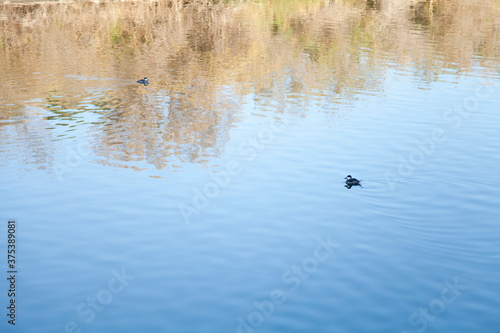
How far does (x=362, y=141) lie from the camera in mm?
19688

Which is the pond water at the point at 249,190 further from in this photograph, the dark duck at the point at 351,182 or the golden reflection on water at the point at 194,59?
the dark duck at the point at 351,182

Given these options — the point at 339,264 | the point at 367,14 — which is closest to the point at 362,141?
the point at 339,264

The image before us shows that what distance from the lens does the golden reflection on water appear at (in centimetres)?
2077

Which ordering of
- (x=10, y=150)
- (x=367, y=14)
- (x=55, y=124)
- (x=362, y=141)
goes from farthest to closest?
1. (x=367, y=14)
2. (x=55, y=124)
3. (x=362, y=141)
4. (x=10, y=150)

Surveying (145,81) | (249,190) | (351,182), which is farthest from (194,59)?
(351,182)

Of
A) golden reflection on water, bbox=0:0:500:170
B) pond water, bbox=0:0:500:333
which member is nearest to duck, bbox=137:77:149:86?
pond water, bbox=0:0:500:333

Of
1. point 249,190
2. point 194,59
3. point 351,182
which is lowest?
point 249,190

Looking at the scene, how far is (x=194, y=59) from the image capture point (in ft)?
105

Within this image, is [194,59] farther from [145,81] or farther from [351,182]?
[351,182]

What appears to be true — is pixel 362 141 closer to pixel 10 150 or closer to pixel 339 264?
pixel 339 264

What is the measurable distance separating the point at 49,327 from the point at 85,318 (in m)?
0.57

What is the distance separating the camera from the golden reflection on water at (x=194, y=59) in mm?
20766

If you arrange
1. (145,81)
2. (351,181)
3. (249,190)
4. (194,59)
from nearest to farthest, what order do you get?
(351,181) → (249,190) → (145,81) → (194,59)

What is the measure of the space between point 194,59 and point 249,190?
17.6 meters
